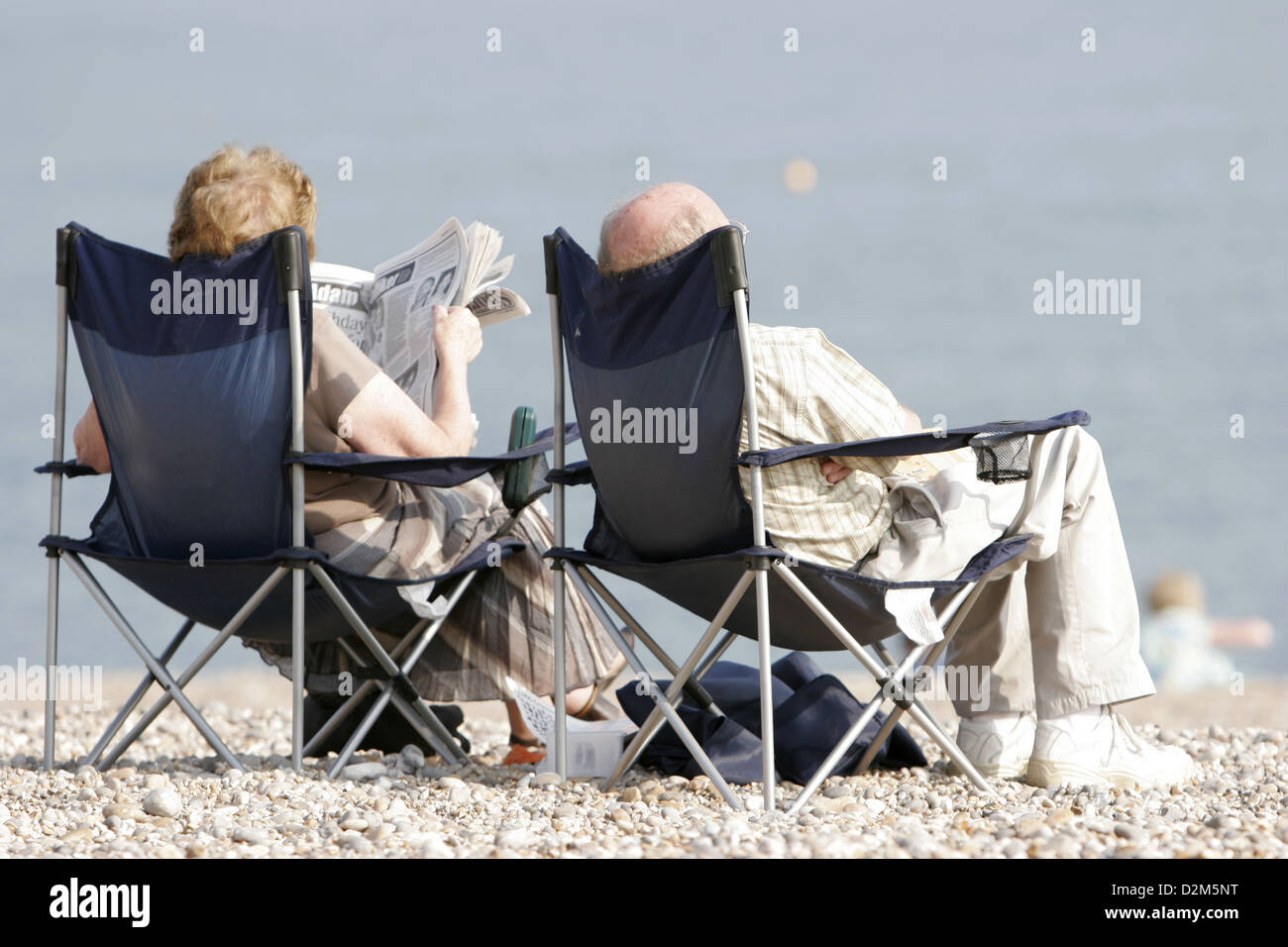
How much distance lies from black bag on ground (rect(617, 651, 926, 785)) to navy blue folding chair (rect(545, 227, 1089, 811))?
20 cm

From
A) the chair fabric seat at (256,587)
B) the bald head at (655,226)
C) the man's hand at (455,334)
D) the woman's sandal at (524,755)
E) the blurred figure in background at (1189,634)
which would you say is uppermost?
the bald head at (655,226)

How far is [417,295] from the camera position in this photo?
3.78 meters

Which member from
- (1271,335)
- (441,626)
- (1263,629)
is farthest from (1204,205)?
(441,626)

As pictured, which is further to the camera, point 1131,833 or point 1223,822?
point 1223,822

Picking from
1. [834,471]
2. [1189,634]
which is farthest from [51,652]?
[1189,634]

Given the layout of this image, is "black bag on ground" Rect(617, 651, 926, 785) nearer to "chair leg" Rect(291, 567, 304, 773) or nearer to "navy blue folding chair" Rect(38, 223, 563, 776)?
"navy blue folding chair" Rect(38, 223, 563, 776)

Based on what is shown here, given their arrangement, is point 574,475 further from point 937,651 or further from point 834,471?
point 937,651

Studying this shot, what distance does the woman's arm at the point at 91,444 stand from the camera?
12.6 feet

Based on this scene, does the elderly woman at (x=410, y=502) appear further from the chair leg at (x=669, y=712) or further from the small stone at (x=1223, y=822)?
the small stone at (x=1223, y=822)

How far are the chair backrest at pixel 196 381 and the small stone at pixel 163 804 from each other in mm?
646

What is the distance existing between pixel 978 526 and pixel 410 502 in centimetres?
134

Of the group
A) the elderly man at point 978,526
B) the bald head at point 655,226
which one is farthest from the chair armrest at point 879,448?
the bald head at point 655,226

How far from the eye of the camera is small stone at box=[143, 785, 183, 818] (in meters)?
2.99
